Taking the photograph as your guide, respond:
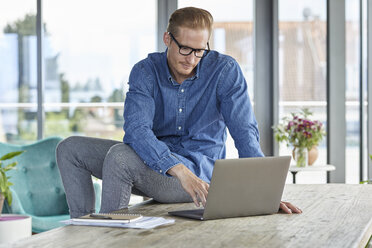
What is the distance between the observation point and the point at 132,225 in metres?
1.45

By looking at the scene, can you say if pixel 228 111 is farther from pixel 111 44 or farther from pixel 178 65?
pixel 111 44

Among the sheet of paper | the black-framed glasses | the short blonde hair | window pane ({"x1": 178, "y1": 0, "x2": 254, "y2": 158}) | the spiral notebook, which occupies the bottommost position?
the sheet of paper

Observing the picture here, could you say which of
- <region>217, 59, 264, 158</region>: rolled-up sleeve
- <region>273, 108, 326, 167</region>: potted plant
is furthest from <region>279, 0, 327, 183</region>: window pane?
<region>217, 59, 264, 158</region>: rolled-up sleeve

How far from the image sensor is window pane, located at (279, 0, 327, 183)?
4598 millimetres

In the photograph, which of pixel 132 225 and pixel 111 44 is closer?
pixel 132 225

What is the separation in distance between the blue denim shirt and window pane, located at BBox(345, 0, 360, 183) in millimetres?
2408

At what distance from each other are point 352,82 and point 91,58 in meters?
2.25

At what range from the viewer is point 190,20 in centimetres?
209

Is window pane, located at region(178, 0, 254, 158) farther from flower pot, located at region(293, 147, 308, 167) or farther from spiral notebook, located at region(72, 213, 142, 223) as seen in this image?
spiral notebook, located at region(72, 213, 142, 223)

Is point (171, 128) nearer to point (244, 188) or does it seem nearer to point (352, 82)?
point (244, 188)

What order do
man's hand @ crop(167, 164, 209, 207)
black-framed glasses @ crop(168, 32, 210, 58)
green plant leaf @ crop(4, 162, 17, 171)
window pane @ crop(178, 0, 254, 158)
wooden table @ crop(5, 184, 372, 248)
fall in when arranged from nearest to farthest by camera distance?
wooden table @ crop(5, 184, 372, 248) → man's hand @ crop(167, 164, 209, 207) → black-framed glasses @ crop(168, 32, 210, 58) → green plant leaf @ crop(4, 162, 17, 171) → window pane @ crop(178, 0, 254, 158)

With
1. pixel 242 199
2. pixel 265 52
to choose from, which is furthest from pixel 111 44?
pixel 242 199

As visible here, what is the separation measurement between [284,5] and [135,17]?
1.30m

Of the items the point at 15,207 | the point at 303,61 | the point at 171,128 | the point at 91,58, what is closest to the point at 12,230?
the point at 15,207
